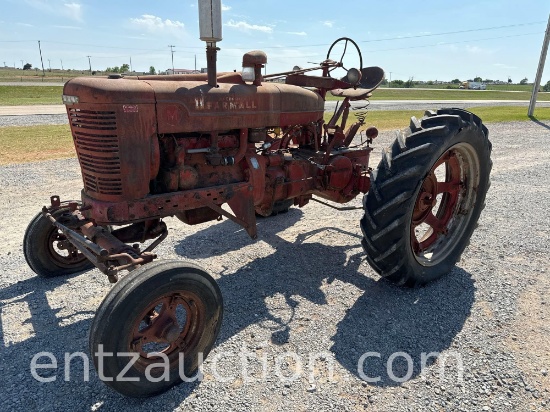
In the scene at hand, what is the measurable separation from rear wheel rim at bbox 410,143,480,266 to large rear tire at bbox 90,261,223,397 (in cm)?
233

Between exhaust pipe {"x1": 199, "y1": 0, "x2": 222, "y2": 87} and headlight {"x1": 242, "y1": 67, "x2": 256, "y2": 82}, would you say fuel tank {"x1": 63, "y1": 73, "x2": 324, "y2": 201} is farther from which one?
exhaust pipe {"x1": 199, "y1": 0, "x2": 222, "y2": 87}

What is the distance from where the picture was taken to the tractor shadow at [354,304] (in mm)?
3170

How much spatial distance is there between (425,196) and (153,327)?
9.23ft

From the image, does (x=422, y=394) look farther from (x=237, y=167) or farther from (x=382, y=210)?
(x=237, y=167)

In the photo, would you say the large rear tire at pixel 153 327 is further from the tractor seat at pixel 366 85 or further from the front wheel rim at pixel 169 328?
the tractor seat at pixel 366 85

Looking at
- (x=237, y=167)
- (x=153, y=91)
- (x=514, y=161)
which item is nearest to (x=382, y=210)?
(x=237, y=167)

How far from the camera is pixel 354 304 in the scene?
12.3 feet

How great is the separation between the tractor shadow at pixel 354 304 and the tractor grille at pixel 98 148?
144 centimetres

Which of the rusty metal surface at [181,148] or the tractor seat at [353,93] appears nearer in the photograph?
the rusty metal surface at [181,148]

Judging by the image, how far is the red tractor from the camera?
2.72 m

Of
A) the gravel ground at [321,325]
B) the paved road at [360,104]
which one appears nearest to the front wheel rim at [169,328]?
the gravel ground at [321,325]

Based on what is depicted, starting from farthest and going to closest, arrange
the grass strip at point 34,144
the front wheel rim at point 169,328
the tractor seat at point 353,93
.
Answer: the grass strip at point 34,144
the tractor seat at point 353,93
the front wheel rim at point 169,328

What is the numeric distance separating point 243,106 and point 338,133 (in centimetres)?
175

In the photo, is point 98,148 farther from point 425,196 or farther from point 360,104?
point 360,104
